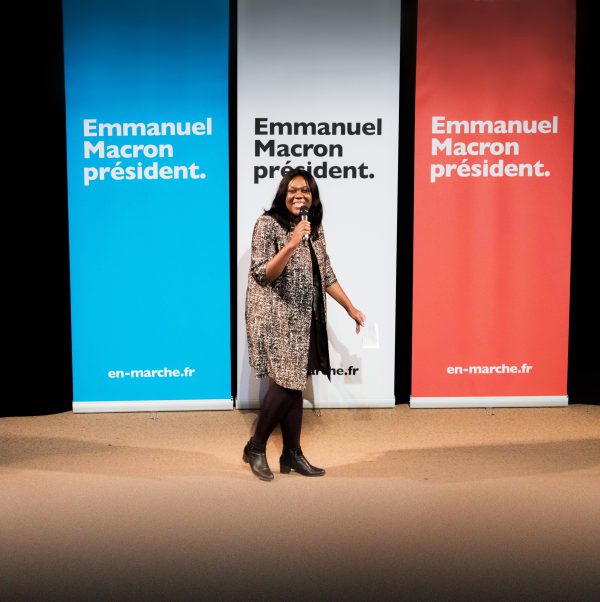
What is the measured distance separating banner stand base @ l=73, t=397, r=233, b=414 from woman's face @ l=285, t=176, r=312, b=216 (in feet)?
5.82

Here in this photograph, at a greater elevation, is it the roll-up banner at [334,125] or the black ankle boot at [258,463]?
the roll-up banner at [334,125]

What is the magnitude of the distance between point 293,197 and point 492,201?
5.83ft

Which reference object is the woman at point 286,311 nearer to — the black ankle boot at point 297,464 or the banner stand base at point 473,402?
the black ankle boot at point 297,464

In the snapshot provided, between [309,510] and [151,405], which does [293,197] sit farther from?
[151,405]

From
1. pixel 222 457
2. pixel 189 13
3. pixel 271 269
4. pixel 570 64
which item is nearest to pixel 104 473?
pixel 222 457

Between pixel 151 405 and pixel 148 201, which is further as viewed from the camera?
pixel 151 405

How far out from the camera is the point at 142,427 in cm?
496

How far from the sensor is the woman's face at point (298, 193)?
13.0ft

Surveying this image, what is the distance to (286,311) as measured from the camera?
13.0 ft

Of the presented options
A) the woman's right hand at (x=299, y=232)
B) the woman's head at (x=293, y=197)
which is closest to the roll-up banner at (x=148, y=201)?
the woman's head at (x=293, y=197)

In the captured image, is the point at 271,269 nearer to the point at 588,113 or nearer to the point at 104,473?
the point at 104,473

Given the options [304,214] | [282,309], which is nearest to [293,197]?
[304,214]

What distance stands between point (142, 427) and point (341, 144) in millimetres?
2147

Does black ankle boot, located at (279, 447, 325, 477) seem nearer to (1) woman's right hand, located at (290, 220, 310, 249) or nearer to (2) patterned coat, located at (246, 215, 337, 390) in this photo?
(2) patterned coat, located at (246, 215, 337, 390)
